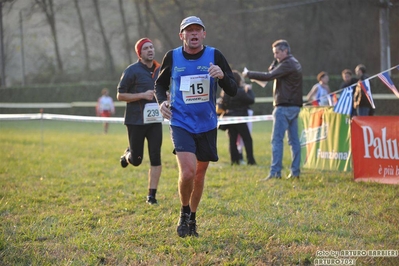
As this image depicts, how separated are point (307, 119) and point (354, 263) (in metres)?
6.52

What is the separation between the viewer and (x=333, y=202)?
703cm

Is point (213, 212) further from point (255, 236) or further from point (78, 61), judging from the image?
point (78, 61)

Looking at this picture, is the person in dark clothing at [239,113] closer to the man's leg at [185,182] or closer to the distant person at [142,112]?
the distant person at [142,112]

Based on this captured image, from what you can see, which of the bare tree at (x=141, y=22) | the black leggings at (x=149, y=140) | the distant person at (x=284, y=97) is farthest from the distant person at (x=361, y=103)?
the bare tree at (x=141, y=22)

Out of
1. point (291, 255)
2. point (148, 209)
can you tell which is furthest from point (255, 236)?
point (148, 209)

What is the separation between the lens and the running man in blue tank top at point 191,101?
5.34 metres

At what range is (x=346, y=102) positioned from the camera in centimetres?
972

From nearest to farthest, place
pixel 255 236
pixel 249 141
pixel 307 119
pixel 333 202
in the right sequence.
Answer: pixel 255 236 < pixel 333 202 < pixel 307 119 < pixel 249 141

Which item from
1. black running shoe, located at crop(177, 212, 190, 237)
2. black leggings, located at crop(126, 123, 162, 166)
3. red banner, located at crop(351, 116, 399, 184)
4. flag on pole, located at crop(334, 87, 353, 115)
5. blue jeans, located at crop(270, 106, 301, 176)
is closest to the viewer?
black running shoe, located at crop(177, 212, 190, 237)

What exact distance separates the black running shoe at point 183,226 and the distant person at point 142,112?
5.90 ft

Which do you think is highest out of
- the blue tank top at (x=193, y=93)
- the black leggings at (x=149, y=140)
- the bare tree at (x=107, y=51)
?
the bare tree at (x=107, y=51)

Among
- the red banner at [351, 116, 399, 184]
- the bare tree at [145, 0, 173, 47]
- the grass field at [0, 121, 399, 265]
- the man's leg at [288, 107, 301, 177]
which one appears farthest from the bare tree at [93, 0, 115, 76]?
the red banner at [351, 116, 399, 184]

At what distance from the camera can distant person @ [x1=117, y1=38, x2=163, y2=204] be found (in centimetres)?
738

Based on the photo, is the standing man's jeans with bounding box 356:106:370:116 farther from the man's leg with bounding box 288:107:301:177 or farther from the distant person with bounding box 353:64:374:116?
the man's leg with bounding box 288:107:301:177
